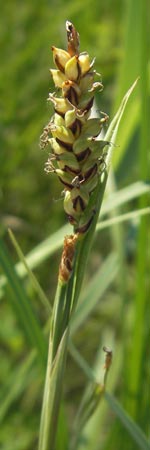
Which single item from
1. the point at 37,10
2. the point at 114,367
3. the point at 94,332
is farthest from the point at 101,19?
the point at 114,367

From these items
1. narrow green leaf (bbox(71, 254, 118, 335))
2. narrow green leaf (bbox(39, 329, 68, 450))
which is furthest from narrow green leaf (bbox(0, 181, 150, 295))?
narrow green leaf (bbox(39, 329, 68, 450))

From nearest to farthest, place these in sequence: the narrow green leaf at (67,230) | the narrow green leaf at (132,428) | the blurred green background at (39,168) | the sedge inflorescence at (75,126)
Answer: the sedge inflorescence at (75,126) → the narrow green leaf at (132,428) → the narrow green leaf at (67,230) → the blurred green background at (39,168)

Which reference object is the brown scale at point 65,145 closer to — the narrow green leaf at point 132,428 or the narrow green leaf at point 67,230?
the narrow green leaf at point 132,428

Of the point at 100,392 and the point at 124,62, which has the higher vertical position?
the point at 124,62

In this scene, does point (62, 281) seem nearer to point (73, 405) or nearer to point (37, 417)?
point (37, 417)

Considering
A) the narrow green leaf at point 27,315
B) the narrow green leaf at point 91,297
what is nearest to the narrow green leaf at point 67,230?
the narrow green leaf at point 91,297

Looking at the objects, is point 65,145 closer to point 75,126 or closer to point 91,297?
Result: point 75,126

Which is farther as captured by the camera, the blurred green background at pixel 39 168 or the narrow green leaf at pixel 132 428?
the blurred green background at pixel 39 168
